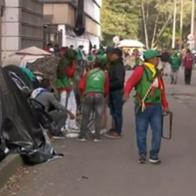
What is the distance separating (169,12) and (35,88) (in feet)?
303

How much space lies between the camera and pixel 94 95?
13.5m

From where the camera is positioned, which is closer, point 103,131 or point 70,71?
point 70,71

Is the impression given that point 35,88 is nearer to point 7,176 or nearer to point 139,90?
point 139,90

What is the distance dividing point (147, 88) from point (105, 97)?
2917 millimetres

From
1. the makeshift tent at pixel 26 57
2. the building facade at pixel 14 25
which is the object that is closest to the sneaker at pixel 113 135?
the makeshift tent at pixel 26 57

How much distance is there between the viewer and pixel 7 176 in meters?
9.77

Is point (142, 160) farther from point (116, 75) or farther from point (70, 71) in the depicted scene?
point (70, 71)

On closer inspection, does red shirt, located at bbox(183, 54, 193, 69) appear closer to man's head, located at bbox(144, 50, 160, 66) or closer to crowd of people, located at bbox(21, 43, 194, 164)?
crowd of people, located at bbox(21, 43, 194, 164)


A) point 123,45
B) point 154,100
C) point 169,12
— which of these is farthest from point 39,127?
point 169,12

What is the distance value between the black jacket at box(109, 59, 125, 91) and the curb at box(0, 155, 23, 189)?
12.6 ft

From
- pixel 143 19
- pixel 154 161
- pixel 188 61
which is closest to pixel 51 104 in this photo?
pixel 154 161

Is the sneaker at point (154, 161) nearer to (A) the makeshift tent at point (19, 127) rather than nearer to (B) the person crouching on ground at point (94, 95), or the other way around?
(A) the makeshift tent at point (19, 127)

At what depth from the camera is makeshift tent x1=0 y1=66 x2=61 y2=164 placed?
10805 millimetres

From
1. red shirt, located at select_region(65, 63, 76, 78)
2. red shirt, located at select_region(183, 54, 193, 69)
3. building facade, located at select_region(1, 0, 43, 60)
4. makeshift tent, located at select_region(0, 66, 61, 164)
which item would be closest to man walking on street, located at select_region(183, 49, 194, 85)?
red shirt, located at select_region(183, 54, 193, 69)
